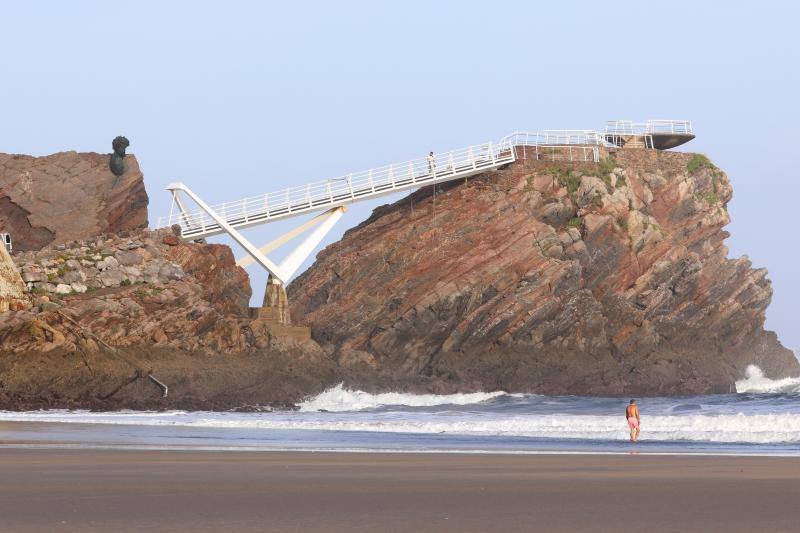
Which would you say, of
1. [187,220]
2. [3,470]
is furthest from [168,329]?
[3,470]

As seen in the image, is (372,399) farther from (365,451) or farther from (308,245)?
(365,451)

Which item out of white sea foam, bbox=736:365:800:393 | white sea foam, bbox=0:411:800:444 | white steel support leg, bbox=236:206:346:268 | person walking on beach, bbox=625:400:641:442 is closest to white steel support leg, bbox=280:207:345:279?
white steel support leg, bbox=236:206:346:268

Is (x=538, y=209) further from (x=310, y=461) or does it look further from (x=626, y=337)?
(x=310, y=461)

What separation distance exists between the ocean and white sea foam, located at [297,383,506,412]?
47 mm

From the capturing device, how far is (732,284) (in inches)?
2370

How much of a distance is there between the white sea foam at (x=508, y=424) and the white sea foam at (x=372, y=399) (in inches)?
255

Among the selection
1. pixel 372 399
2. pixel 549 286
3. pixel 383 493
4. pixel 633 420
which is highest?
pixel 549 286

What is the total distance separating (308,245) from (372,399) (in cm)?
866

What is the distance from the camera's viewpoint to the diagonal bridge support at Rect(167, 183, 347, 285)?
171 feet

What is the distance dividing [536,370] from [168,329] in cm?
1580

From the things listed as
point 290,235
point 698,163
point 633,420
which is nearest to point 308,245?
point 290,235

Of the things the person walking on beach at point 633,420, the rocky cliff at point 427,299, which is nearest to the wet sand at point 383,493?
the person walking on beach at point 633,420

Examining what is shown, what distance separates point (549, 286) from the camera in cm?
5284

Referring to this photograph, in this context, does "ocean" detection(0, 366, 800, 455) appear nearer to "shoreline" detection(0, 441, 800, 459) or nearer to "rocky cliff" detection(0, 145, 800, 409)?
"shoreline" detection(0, 441, 800, 459)
